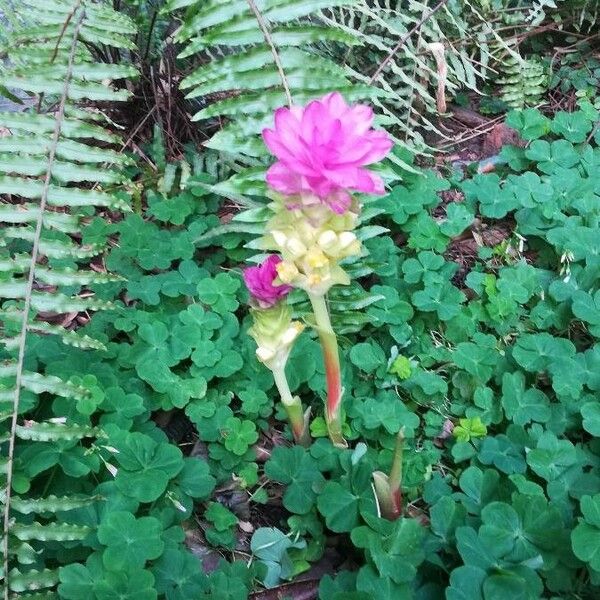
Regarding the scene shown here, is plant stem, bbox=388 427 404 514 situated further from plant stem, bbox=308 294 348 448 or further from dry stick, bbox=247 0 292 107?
dry stick, bbox=247 0 292 107

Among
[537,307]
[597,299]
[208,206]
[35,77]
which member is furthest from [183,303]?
[597,299]

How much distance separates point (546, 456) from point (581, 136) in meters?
1.62

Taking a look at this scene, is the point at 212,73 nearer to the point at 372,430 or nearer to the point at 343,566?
the point at 372,430

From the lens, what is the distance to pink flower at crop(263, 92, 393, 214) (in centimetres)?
133

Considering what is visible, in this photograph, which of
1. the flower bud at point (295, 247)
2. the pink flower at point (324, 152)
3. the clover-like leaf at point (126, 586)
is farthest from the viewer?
the clover-like leaf at point (126, 586)

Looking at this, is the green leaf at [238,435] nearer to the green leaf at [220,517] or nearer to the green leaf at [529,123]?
the green leaf at [220,517]

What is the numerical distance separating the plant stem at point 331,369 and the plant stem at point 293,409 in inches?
2.9

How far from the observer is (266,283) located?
1.60 metres

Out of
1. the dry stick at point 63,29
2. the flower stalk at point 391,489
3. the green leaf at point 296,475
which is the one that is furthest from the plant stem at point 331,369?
the dry stick at point 63,29

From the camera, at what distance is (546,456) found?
1.83 meters

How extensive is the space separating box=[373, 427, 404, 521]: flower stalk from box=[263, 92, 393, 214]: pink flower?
25.3 inches

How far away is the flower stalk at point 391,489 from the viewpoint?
164cm

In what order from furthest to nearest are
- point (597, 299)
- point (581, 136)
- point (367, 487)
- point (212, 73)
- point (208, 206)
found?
point (581, 136) → point (208, 206) → point (597, 299) → point (212, 73) → point (367, 487)

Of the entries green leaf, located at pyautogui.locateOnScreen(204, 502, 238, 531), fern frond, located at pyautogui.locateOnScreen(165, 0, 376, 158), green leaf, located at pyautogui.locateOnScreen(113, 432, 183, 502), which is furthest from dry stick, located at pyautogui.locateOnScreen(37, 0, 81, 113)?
green leaf, located at pyautogui.locateOnScreen(204, 502, 238, 531)
